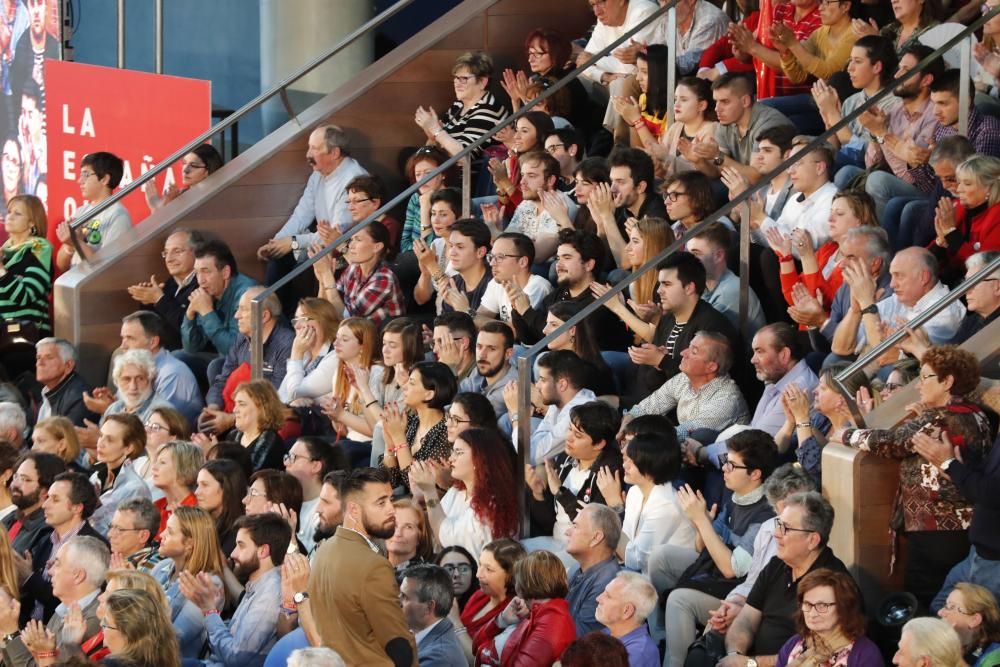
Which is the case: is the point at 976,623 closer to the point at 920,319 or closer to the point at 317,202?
the point at 920,319

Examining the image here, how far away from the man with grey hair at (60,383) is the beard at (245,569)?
285 centimetres

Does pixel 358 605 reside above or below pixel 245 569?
above

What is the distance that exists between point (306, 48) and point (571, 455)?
22.9ft

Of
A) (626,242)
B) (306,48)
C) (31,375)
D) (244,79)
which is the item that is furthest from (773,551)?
(244,79)

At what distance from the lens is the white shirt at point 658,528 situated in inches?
279

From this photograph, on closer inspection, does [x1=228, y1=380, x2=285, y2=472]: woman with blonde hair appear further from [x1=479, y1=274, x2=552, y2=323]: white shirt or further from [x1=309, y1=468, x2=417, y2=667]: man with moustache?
[x1=309, y1=468, x2=417, y2=667]: man with moustache

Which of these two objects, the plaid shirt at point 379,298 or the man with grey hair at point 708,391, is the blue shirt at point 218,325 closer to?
the plaid shirt at point 379,298

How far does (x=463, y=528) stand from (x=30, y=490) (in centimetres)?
212

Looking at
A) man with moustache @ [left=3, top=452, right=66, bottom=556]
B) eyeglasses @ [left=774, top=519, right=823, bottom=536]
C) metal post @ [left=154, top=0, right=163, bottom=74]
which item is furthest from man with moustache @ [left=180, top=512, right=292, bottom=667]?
metal post @ [left=154, top=0, right=163, bottom=74]

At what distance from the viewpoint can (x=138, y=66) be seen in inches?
606

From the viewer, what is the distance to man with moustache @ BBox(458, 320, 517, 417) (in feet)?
27.4

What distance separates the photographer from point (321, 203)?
35.6 feet

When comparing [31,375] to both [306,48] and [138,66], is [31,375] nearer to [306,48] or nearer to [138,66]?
[306,48]

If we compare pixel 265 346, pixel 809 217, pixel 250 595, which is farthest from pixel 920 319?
pixel 265 346
